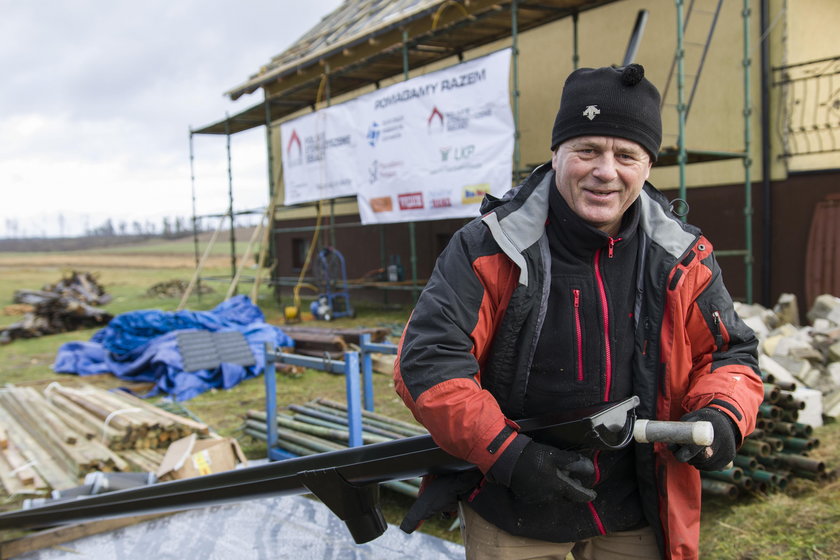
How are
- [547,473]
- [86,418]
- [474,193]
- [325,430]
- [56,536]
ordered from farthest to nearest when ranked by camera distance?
1. [474,193]
2. [86,418]
3. [325,430]
4. [56,536]
5. [547,473]

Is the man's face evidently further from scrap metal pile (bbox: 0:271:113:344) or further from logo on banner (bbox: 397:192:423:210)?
scrap metal pile (bbox: 0:271:113:344)

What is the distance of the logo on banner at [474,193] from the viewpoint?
9.77 meters

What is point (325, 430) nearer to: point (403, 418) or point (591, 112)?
point (403, 418)

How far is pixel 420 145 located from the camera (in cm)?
1085

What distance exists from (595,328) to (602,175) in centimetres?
42

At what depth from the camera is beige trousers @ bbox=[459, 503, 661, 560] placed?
1.90 m

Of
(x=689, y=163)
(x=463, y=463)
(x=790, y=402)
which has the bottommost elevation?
(x=790, y=402)

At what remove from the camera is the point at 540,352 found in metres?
1.83

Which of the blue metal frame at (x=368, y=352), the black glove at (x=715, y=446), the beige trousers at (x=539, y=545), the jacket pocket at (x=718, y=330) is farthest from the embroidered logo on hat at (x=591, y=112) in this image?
the blue metal frame at (x=368, y=352)

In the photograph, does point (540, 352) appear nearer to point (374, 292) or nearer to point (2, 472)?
point (2, 472)

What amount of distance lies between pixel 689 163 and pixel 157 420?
778 cm

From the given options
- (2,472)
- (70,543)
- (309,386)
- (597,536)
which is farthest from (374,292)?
(597,536)

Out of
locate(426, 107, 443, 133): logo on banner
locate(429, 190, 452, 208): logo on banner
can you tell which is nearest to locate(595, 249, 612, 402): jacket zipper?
locate(429, 190, 452, 208): logo on banner

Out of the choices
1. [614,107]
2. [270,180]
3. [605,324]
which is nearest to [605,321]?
[605,324]
